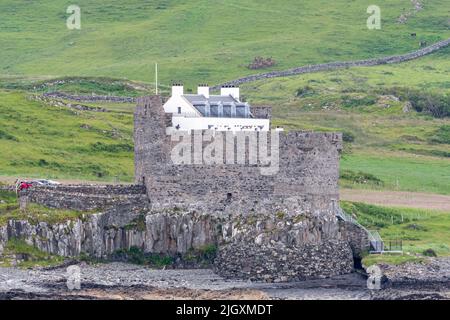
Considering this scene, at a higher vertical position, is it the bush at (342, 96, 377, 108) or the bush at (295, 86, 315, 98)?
the bush at (295, 86, 315, 98)

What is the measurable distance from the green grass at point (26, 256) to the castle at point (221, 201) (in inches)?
52.9

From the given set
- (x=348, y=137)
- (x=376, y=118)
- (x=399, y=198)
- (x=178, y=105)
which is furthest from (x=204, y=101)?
(x=376, y=118)

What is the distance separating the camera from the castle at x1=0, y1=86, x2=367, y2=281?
293 ft

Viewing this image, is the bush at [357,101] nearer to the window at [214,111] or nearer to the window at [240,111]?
the window at [240,111]

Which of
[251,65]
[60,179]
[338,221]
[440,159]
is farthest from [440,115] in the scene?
[338,221]

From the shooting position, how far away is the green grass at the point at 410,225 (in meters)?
96.1

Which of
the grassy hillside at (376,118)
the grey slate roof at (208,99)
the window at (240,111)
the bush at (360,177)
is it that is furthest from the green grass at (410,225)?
the bush at (360,177)

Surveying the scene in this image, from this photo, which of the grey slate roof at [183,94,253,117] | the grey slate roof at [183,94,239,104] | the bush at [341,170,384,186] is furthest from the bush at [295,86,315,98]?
the grey slate roof at [183,94,253,117]

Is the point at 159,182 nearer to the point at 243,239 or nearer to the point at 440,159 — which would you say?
the point at 243,239

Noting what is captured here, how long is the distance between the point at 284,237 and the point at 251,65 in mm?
111575

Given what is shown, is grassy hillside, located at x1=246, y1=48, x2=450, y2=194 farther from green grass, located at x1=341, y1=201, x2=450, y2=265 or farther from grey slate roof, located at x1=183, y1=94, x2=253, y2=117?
grey slate roof, located at x1=183, y1=94, x2=253, y2=117

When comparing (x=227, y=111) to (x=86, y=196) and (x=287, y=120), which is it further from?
(x=287, y=120)

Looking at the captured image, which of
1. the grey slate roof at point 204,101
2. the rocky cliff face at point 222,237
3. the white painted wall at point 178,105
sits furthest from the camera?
the grey slate roof at point 204,101

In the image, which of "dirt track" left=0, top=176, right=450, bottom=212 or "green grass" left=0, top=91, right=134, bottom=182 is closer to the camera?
"dirt track" left=0, top=176, right=450, bottom=212
